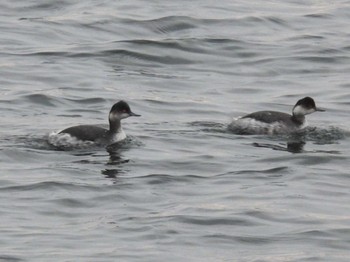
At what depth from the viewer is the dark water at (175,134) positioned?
16.2 metres

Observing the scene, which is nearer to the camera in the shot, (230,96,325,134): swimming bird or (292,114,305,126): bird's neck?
(230,96,325,134): swimming bird

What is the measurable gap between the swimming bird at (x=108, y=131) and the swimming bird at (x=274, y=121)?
169cm

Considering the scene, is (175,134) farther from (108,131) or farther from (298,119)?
(298,119)

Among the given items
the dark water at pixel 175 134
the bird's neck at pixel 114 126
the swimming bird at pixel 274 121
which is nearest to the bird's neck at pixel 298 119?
the swimming bird at pixel 274 121

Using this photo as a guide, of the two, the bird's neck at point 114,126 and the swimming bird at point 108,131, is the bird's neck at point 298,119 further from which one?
the bird's neck at point 114,126

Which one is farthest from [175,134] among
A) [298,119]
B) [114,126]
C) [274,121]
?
[298,119]

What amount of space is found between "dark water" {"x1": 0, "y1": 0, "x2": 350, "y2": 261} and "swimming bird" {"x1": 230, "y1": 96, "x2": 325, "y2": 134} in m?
0.16

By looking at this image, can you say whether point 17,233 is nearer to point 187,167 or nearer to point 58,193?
point 58,193

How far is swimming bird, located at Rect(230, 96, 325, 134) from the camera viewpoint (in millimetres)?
21500

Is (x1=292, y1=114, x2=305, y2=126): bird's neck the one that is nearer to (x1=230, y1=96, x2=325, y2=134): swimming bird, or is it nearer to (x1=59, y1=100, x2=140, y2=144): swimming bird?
(x1=230, y1=96, x2=325, y2=134): swimming bird

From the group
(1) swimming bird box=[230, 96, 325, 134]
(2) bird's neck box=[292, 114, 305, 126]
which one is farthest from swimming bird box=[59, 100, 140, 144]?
(2) bird's neck box=[292, 114, 305, 126]

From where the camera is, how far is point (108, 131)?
20828mm

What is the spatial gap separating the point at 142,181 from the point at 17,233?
3015 mm

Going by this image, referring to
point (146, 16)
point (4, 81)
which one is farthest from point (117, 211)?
point (146, 16)
